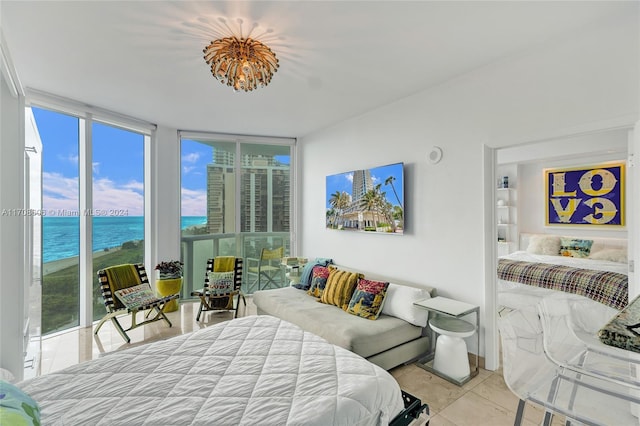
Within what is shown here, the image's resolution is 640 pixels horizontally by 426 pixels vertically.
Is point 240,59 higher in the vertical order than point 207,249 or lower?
higher

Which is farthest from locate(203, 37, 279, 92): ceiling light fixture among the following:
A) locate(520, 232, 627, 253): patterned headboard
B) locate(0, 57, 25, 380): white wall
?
locate(520, 232, 627, 253): patterned headboard

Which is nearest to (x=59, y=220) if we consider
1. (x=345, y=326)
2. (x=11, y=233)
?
(x=11, y=233)

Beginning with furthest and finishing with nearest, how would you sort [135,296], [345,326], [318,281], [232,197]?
[232,197] → [318,281] → [135,296] → [345,326]

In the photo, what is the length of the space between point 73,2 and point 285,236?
389cm

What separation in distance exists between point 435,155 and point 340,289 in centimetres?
177

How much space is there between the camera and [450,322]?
2729 mm

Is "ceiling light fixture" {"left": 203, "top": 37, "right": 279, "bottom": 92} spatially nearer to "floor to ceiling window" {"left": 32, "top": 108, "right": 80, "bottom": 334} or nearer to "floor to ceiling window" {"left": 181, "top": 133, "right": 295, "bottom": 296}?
"floor to ceiling window" {"left": 32, "top": 108, "right": 80, "bottom": 334}

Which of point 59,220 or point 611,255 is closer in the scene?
point 59,220

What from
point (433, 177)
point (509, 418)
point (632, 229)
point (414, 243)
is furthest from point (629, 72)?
point (509, 418)

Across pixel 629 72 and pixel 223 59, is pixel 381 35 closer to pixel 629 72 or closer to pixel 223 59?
pixel 223 59

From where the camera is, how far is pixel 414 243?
127 inches

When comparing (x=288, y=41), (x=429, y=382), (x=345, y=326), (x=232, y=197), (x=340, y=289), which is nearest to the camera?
(x=288, y=41)

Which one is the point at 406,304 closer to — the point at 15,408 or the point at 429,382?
the point at 429,382

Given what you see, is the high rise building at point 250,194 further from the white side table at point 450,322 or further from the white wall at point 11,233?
the white side table at point 450,322
